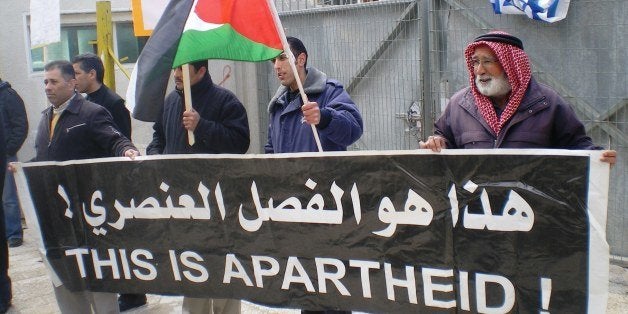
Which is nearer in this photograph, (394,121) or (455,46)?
(455,46)

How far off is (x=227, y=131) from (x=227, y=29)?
72cm

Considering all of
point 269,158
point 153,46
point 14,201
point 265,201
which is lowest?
point 14,201

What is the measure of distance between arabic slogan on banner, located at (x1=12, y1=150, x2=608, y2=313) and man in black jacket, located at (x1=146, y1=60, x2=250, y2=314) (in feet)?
1.63

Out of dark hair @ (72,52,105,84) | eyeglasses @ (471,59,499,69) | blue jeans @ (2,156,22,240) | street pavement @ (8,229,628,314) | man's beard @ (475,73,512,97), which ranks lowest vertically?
street pavement @ (8,229,628,314)

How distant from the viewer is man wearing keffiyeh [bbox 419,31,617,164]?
3.30m

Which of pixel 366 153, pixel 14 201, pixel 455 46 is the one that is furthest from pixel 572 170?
pixel 14 201

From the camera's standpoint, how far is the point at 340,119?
12.9ft

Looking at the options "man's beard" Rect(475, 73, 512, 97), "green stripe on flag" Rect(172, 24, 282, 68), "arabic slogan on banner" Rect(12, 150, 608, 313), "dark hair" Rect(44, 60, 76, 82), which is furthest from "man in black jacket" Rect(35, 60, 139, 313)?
"man's beard" Rect(475, 73, 512, 97)

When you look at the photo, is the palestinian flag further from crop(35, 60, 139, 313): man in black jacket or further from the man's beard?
the man's beard

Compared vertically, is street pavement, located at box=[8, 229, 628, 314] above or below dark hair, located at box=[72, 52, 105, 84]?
below

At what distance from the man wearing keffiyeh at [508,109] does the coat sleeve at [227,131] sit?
1.39 m

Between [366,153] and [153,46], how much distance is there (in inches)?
52.1

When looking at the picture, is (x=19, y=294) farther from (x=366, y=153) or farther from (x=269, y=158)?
(x=366, y=153)

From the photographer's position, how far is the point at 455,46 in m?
6.05
